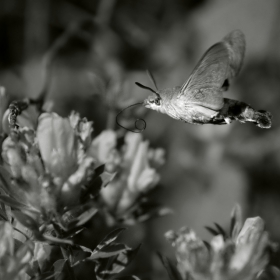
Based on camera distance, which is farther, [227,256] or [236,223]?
[236,223]

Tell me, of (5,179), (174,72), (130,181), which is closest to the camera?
(5,179)

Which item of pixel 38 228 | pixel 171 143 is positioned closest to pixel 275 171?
pixel 171 143

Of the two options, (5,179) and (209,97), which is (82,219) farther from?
(209,97)

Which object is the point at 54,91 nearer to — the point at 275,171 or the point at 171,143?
the point at 171,143

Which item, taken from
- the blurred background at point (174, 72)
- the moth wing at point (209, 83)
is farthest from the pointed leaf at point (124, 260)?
the blurred background at point (174, 72)

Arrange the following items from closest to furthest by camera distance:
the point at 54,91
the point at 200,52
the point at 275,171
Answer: the point at 54,91 < the point at 275,171 < the point at 200,52

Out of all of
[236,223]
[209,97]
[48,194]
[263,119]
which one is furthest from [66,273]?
[263,119]
